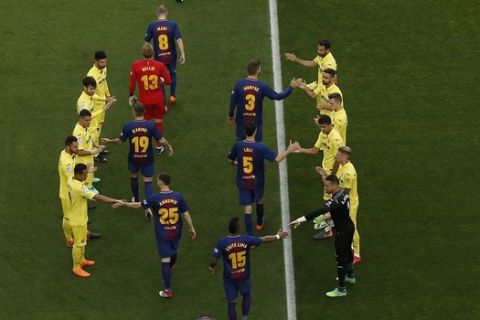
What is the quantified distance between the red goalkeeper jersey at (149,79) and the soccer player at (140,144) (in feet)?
4.26

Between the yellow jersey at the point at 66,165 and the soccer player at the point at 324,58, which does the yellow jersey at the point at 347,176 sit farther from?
the yellow jersey at the point at 66,165

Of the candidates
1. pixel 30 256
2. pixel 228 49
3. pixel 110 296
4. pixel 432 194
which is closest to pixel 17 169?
pixel 30 256

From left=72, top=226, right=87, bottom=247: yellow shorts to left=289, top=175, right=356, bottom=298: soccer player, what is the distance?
11.7 feet

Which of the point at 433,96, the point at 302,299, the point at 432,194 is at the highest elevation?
the point at 433,96

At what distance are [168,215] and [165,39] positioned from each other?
5.41 meters

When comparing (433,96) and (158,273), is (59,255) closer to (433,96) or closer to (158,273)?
(158,273)

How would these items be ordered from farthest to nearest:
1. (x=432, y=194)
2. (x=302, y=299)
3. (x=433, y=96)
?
(x=433, y=96), (x=432, y=194), (x=302, y=299)

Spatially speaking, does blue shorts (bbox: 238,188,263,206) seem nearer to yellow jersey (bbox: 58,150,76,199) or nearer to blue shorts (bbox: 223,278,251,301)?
blue shorts (bbox: 223,278,251,301)

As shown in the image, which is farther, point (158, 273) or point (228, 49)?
point (228, 49)

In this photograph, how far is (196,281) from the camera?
20344 millimetres

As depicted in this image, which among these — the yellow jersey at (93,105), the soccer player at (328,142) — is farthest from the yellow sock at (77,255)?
the soccer player at (328,142)

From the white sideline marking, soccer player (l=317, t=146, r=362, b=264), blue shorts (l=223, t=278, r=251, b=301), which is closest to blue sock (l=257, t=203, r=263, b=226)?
the white sideline marking

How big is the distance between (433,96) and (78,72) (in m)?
7.52

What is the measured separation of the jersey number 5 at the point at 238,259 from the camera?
1836 centimetres
